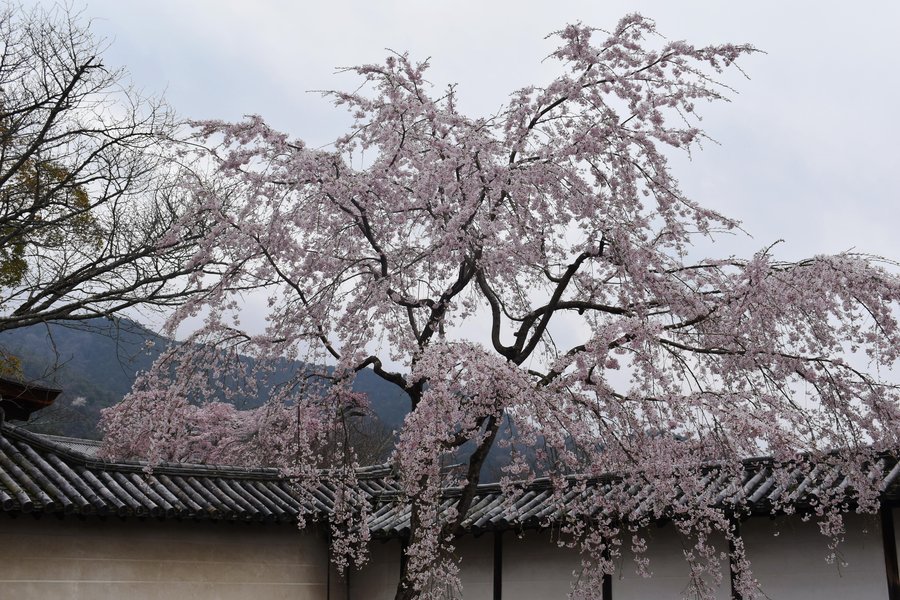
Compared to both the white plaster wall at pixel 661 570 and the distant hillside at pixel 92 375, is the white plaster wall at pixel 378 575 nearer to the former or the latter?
the white plaster wall at pixel 661 570

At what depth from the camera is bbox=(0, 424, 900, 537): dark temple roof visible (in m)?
10.1

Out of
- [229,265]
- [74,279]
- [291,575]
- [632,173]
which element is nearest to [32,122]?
[74,279]

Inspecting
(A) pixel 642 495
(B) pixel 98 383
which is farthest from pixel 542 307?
(B) pixel 98 383

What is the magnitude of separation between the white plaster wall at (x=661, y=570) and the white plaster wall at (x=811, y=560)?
0.46 metres

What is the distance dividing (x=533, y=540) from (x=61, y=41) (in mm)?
9143

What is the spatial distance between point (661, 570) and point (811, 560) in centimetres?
175

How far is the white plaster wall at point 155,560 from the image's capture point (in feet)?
36.2

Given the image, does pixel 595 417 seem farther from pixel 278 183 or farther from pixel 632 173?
pixel 278 183

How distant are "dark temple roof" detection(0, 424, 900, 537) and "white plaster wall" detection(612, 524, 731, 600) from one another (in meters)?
0.59

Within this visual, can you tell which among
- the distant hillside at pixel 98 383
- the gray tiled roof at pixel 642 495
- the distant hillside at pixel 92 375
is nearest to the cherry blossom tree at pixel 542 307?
the gray tiled roof at pixel 642 495

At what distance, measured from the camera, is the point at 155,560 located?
11.9 m

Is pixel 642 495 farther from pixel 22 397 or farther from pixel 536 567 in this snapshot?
pixel 22 397

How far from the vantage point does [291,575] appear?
13.1 m

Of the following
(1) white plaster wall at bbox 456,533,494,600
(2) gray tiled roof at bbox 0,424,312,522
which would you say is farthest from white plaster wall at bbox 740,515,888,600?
(2) gray tiled roof at bbox 0,424,312,522
